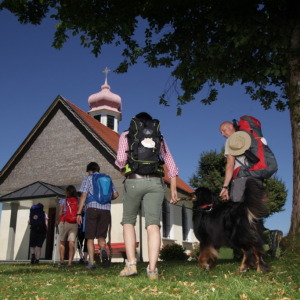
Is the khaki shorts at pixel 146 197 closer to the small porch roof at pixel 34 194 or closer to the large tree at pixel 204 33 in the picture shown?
the large tree at pixel 204 33

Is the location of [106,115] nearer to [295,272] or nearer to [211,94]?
[211,94]

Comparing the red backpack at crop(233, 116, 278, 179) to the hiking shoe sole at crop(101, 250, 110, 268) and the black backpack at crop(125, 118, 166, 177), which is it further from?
the hiking shoe sole at crop(101, 250, 110, 268)

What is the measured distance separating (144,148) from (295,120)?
434 centimetres

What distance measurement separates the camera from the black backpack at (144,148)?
4.58 meters

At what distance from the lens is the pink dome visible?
112 feet

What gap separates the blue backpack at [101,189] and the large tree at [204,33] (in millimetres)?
3777

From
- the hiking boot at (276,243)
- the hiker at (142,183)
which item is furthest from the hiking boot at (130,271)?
the hiking boot at (276,243)

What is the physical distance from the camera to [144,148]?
4.66 metres

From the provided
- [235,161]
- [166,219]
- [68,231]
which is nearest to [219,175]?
[166,219]

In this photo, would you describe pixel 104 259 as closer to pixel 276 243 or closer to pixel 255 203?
pixel 276 243

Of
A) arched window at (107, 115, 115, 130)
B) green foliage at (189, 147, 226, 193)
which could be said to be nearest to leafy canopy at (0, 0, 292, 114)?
green foliage at (189, 147, 226, 193)

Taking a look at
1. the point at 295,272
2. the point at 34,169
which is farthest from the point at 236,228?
the point at 34,169

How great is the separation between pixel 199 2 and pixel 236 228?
659cm

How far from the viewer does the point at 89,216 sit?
6.98 meters
